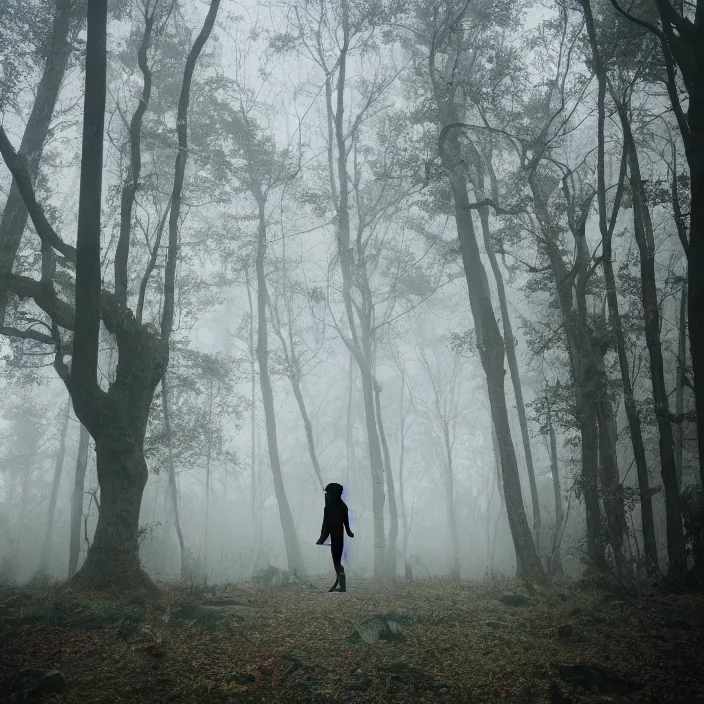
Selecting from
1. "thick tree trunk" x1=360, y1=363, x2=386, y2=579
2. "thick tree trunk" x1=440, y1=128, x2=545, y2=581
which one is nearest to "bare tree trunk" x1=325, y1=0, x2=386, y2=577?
"thick tree trunk" x1=360, y1=363, x2=386, y2=579

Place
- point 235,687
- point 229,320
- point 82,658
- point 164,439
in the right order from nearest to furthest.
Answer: point 235,687 → point 82,658 → point 164,439 → point 229,320

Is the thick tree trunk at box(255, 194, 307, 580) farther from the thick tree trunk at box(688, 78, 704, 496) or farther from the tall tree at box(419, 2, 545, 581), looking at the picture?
the thick tree trunk at box(688, 78, 704, 496)

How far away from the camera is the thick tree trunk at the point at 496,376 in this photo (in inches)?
433

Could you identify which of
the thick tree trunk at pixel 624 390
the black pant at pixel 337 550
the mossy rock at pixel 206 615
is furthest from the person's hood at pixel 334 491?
the thick tree trunk at pixel 624 390

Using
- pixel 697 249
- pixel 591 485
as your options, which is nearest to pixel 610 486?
pixel 591 485

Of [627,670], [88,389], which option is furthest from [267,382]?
[627,670]

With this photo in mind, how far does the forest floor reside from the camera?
4.83 metres

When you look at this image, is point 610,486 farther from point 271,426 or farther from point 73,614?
point 271,426

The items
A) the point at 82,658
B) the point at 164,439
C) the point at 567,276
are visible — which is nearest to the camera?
the point at 82,658

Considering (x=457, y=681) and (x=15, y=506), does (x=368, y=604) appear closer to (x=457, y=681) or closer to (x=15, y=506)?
(x=457, y=681)

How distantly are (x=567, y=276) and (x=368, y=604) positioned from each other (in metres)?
8.11

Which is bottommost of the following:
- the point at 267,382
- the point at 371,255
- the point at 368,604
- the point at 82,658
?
the point at 368,604

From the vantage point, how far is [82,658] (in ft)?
17.9

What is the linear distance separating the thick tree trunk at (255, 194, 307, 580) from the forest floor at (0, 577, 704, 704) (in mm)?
8493
